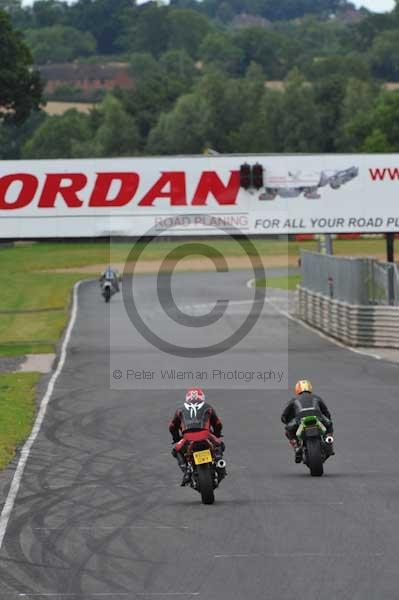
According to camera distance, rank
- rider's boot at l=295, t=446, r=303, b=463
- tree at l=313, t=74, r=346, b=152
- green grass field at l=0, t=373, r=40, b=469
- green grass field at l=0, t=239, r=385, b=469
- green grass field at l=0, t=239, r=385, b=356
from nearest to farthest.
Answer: rider's boot at l=295, t=446, r=303, b=463
green grass field at l=0, t=373, r=40, b=469
green grass field at l=0, t=239, r=385, b=469
green grass field at l=0, t=239, r=385, b=356
tree at l=313, t=74, r=346, b=152

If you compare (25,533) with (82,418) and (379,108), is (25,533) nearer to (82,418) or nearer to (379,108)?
(82,418)

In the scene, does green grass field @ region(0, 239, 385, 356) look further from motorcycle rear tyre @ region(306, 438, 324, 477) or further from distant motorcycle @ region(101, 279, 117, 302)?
motorcycle rear tyre @ region(306, 438, 324, 477)

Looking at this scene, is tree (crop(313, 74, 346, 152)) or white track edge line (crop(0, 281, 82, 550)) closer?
white track edge line (crop(0, 281, 82, 550))

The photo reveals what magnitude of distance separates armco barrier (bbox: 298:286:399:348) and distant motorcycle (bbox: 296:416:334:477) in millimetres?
19277

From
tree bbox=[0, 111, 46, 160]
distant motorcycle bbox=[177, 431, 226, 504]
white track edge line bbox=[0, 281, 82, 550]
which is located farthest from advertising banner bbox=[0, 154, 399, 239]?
tree bbox=[0, 111, 46, 160]

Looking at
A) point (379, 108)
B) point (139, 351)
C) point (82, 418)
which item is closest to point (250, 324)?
point (139, 351)

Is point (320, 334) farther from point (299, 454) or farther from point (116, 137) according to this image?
point (116, 137)

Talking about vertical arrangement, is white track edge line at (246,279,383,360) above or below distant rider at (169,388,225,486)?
above

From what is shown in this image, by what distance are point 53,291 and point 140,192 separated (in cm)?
3488

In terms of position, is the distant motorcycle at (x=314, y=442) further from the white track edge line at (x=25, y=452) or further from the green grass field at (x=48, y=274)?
the green grass field at (x=48, y=274)

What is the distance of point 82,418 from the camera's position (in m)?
23.6

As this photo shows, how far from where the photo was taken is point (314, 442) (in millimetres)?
16766

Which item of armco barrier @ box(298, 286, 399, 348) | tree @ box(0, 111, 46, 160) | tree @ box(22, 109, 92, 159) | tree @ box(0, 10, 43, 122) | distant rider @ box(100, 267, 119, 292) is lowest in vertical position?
armco barrier @ box(298, 286, 399, 348)

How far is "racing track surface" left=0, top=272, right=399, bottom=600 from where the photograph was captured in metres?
11.3
